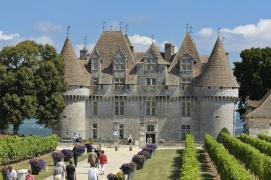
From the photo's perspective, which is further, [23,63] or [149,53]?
[149,53]

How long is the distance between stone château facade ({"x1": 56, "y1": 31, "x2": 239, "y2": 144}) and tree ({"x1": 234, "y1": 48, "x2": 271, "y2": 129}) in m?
10.4

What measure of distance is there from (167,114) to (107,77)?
27.4 feet

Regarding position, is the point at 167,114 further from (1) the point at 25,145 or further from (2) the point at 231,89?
(1) the point at 25,145

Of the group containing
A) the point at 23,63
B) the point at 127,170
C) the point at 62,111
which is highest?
the point at 23,63

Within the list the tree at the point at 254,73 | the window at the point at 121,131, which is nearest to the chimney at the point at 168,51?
the window at the point at 121,131

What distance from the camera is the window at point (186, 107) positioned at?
255 feet

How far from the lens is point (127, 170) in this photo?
34969mm

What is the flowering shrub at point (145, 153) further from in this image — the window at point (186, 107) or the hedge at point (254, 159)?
the window at point (186, 107)

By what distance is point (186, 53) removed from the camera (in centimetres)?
7875

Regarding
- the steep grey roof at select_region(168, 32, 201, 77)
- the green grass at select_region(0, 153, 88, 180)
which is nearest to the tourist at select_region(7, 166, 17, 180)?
the green grass at select_region(0, 153, 88, 180)

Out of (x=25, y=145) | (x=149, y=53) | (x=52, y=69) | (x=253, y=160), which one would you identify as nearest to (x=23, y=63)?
(x=52, y=69)

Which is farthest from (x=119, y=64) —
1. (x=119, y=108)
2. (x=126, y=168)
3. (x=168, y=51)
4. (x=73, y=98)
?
(x=126, y=168)

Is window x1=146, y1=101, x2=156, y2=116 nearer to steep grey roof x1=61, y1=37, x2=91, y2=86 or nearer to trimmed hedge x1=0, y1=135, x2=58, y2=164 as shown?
steep grey roof x1=61, y1=37, x2=91, y2=86

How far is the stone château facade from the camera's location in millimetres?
77062
